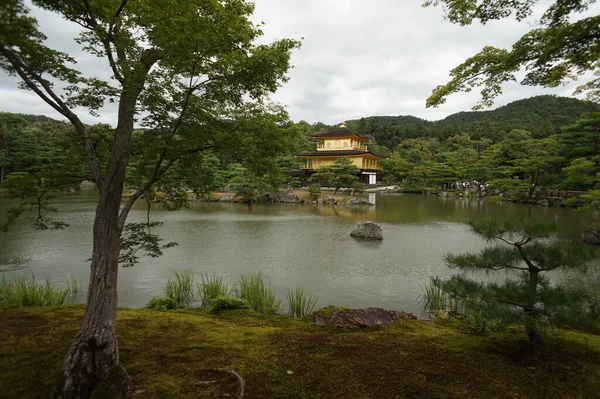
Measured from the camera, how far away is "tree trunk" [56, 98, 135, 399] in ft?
6.75

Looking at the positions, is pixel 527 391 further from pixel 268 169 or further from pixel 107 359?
pixel 107 359

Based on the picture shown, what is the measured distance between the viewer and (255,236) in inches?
452

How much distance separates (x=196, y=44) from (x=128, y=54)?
2.80ft

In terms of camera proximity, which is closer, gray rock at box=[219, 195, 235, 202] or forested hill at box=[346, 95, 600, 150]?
gray rock at box=[219, 195, 235, 202]

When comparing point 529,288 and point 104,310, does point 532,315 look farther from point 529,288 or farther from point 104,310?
point 104,310

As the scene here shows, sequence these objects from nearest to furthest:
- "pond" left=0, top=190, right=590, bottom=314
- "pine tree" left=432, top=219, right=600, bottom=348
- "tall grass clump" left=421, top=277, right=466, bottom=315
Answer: "pine tree" left=432, top=219, right=600, bottom=348, "tall grass clump" left=421, top=277, right=466, bottom=315, "pond" left=0, top=190, right=590, bottom=314

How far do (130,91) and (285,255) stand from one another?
726 cm

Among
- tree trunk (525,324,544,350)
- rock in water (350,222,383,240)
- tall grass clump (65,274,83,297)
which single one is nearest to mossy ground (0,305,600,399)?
tree trunk (525,324,544,350)

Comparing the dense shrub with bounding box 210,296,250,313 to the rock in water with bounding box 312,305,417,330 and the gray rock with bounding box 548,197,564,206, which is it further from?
the gray rock with bounding box 548,197,564,206

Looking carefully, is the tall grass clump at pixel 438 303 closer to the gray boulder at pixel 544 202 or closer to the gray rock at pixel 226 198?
the gray rock at pixel 226 198

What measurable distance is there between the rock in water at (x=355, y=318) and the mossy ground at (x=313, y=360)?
6.3 inches

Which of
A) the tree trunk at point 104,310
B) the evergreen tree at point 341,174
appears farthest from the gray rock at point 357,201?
the tree trunk at point 104,310

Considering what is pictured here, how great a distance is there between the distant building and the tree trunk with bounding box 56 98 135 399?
27663mm

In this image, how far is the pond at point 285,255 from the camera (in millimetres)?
6363
